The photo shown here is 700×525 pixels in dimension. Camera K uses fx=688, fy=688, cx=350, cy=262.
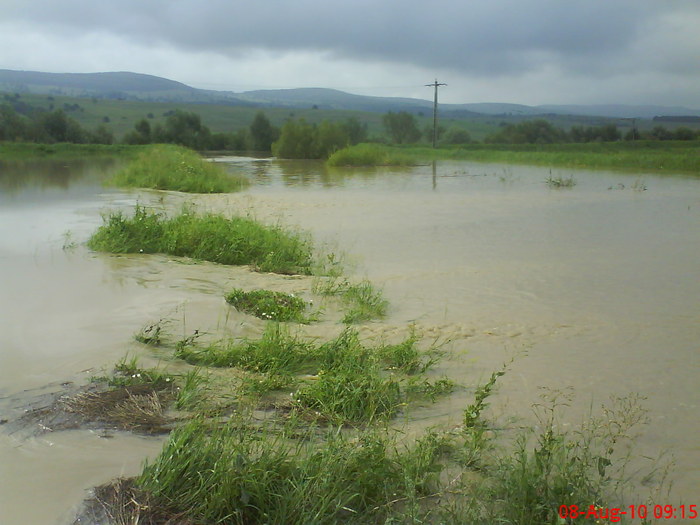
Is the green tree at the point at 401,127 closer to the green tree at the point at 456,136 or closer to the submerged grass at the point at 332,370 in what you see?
the green tree at the point at 456,136

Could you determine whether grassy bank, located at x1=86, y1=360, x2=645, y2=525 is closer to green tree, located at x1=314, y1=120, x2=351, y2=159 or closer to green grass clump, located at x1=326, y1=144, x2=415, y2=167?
green grass clump, located at x1=326, y1=144, x2=415, y2=167

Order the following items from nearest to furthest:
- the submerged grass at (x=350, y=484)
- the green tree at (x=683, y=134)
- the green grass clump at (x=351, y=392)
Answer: the submerged grass at (x=350, y=484) → the green grass clump at (x=351, y=392) → the green tree at (x=683, y=134)

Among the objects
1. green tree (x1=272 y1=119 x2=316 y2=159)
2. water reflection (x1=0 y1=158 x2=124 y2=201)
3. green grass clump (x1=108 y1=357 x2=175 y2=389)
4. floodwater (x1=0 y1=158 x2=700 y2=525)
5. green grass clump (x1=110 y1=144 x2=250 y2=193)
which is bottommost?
floodwater (x1=0 y1=158 x2=700 y2=525)

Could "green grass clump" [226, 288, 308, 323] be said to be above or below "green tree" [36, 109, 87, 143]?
below

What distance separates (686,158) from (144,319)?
32833 millimetres

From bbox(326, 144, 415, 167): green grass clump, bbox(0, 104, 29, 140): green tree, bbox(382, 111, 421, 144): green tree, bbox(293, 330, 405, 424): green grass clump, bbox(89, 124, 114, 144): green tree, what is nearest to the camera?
bbox(293, 330, 405, 424): green grass clump

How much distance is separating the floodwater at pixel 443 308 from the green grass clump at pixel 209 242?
432mm

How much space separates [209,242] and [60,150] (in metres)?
44.2

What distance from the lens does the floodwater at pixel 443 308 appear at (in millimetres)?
4238

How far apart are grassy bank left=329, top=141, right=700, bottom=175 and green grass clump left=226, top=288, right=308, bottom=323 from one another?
1136 inches

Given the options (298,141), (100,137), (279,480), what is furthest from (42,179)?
(100,137)

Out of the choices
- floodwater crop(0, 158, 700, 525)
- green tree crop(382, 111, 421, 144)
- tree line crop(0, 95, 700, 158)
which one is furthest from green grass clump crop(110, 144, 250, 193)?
green tree crop(382, 111, 421, 144)

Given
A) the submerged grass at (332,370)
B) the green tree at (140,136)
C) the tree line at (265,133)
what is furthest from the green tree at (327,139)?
the submerged grass at (332,370)

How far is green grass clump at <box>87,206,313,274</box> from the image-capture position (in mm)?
9992
